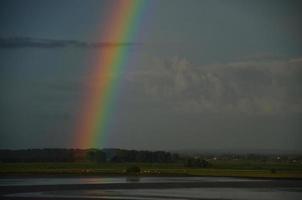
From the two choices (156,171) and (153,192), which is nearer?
(153,192)

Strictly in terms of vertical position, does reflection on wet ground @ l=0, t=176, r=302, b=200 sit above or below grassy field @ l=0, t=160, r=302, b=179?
below

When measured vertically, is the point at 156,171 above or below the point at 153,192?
above

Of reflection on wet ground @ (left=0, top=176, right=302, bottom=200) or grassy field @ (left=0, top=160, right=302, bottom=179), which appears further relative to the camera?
grassy field @ (left=0, top=160, right=302, bottom=179)

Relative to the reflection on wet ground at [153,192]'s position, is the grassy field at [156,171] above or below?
above

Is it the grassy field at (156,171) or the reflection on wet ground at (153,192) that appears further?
the grassy field at (156,171)

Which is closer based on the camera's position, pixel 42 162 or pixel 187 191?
pixel 187 191

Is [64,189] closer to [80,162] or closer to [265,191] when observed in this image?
[265,191]

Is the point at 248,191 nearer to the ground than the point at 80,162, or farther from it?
nearer to the ground

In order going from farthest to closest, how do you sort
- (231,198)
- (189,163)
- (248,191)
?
(189,163) < (248,191) < (231,198)

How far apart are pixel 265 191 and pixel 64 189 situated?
1233 cm

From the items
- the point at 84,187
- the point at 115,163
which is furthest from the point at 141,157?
the point at 84,187

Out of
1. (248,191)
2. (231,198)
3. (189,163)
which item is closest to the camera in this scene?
(231,198)

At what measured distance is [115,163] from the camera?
274 feet

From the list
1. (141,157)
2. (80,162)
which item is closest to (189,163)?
(141,157)
